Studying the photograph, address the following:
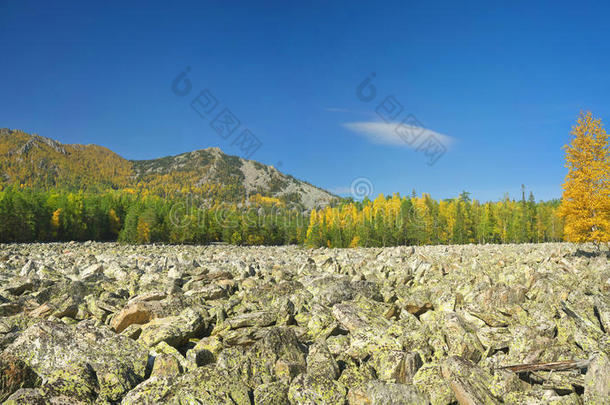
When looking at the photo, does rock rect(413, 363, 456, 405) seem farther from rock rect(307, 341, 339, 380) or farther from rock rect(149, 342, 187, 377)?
rock rect(149, 342, 187, 377)

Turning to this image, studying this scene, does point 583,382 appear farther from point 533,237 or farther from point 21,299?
point 533,237

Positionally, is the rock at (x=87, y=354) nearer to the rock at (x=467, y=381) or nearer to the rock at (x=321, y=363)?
the rock at (x=321, y=363)

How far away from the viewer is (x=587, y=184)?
22859 millimetres

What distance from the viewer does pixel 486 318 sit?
9.10m

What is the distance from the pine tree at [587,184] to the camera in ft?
73.0

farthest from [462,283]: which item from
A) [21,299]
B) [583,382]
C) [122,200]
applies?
[122,200]

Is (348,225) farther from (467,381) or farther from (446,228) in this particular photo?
(467,381)

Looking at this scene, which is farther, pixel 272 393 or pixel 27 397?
pixel 272 393

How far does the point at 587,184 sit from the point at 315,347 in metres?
24.2

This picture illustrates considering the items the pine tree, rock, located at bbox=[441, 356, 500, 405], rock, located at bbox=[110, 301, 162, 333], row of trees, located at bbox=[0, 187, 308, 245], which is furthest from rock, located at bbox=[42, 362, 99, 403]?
row of trees, located at bbox=[0, 187, 308, 245]

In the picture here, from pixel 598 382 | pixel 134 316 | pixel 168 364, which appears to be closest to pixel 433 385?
pixel 598 382

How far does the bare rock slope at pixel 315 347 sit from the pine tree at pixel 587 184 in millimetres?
12711

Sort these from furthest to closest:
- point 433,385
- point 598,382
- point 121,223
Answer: point 121,223
point 433,385
point 598,382

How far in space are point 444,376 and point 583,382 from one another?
2115mm
